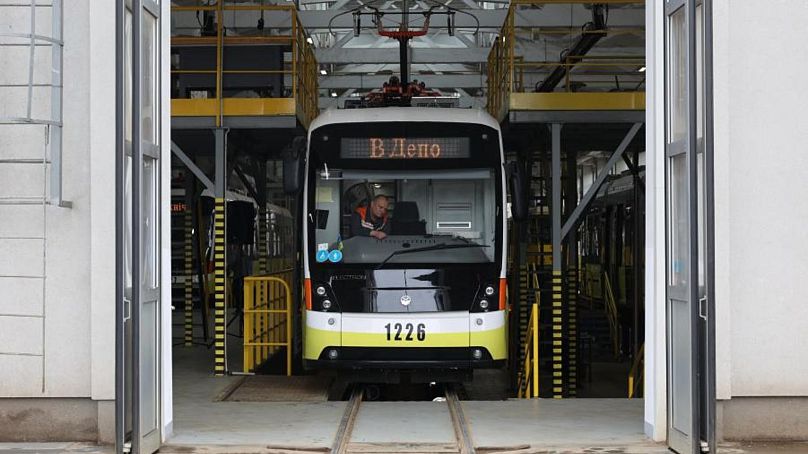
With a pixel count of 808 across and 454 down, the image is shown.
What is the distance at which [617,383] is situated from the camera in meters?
19.3

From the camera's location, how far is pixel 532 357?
50.1 ft

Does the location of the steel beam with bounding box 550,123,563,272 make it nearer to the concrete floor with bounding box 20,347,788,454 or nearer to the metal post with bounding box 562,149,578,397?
the concrete floor with bounding box 20,347,788,454

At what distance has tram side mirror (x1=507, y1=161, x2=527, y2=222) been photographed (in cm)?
1162

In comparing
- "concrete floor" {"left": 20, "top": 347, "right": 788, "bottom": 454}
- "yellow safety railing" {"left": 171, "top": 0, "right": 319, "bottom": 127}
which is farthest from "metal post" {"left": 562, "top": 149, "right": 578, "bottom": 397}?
"concrete floor" {"left": 20, "top": 347, "right": 788, "bottom": 454}

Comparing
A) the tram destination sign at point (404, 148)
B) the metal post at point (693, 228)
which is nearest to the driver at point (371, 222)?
the tram destination sign at point (404, 148)

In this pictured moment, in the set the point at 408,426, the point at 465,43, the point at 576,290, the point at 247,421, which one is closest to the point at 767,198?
the point at 408,426

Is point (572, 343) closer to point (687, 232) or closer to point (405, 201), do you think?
point (405, 201)

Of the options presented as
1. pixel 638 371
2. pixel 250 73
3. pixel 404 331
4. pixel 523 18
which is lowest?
pixel 638 371

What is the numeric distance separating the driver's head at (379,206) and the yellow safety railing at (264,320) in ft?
7.91

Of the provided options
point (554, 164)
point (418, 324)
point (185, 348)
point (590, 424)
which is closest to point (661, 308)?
point (590, 424)

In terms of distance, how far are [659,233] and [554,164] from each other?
18.2 ft

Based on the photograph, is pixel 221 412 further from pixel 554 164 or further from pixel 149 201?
pixel 554 164

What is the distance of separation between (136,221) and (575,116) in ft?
24.3

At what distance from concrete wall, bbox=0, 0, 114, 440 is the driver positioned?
13.1 feet
